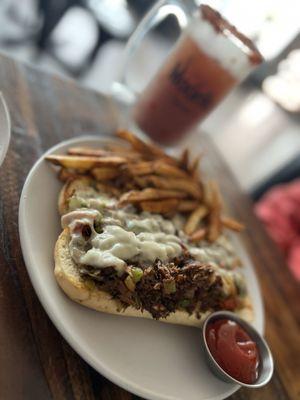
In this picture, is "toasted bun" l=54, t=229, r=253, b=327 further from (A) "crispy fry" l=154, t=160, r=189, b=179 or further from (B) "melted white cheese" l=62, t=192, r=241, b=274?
(A) "crispy fry" l=154, t=160, r=189, b=179

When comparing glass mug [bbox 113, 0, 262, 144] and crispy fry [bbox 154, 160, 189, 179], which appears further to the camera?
glass mug [bbox 113, 0, 262, 144]

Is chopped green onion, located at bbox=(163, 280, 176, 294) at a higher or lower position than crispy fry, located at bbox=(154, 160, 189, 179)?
lower

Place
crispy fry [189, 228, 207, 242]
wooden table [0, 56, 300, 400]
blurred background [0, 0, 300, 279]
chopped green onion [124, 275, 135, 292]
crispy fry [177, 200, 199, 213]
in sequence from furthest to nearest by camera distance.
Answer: blurred background [0, 0, 300, 279] → crispy fry [177, 200, 199, 213] → crispy fry [189, 228, 207, 242] → chopped green onion [124, 275, 135, 292] → wooden table [0, 56, 300, 400]

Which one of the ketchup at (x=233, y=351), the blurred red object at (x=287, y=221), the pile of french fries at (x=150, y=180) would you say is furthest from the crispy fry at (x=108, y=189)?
the blurred red object at (x=287, y=221)

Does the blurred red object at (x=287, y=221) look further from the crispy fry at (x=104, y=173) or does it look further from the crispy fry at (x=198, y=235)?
the crispy fry at (x=104, y=173)

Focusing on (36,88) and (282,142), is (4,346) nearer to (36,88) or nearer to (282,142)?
(36,88)

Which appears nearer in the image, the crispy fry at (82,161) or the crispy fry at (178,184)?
the crispy fry at (82,161)

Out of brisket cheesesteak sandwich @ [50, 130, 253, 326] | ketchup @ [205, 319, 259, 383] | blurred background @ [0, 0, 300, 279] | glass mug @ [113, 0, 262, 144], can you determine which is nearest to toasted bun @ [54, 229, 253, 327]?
brisket cheesesteak sandwich @ [50, 130, 253, 326]
